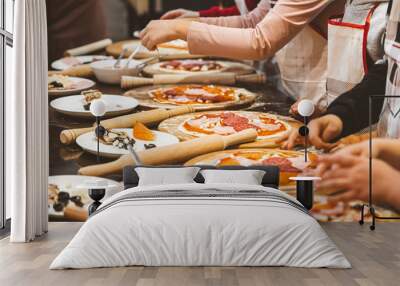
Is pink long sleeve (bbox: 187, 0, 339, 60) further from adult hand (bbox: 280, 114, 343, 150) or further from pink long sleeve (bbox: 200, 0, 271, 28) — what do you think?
adult hand (bbox: 280, 114, 343, 150)

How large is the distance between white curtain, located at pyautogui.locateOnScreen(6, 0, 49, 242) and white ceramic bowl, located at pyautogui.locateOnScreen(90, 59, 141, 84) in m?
1.33

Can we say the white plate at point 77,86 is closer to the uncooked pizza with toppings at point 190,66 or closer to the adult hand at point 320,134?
the uncooked pizza with toppings at point 190,66

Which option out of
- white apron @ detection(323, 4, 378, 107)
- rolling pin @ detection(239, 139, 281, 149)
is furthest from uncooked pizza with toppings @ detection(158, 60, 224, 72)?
white apron @ detection(323, 4, 378, 107)

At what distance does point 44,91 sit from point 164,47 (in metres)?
1.86

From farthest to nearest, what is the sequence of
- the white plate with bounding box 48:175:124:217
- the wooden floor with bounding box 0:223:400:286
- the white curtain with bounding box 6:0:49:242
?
the white plate with bounding box 48:175:124:217 → the white curtain with bounding box 6:0:49:242 → the wooden floor with bounding box 0:223:400:286

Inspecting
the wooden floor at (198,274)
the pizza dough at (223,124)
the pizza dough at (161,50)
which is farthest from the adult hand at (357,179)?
the pizza dough at (161,50)

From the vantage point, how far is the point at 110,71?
7625 millimetres

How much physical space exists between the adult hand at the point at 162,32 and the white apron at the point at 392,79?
2453 mm

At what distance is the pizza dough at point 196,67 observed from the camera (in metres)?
7.61

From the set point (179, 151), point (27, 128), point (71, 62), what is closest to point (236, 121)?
point (179, 151)

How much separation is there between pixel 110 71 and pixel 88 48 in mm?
428

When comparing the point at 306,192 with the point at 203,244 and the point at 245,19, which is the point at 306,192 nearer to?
the point at 245,19

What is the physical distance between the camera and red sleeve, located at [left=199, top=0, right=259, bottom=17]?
24.9 ft

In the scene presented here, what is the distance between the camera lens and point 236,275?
4.23 m
